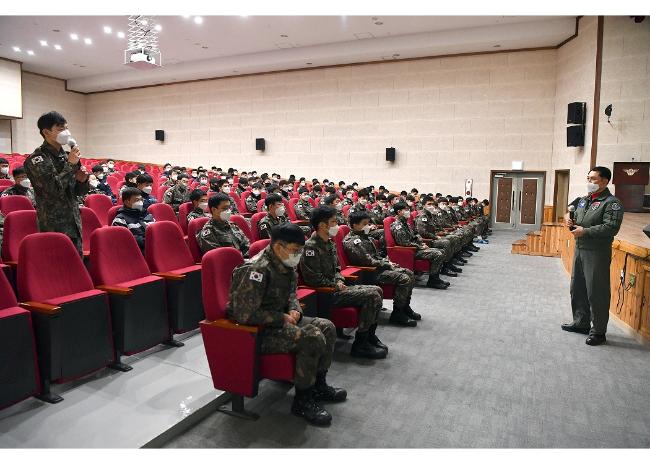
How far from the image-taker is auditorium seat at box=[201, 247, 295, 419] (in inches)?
83.1

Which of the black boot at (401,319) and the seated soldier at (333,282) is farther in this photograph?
the black boot at (401,319)

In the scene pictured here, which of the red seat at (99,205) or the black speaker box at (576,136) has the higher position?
the black speaker box at (576,136)


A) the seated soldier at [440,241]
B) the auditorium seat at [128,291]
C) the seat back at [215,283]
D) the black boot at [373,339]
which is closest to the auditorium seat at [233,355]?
the seat back at [215,283]

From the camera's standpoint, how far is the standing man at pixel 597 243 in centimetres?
333

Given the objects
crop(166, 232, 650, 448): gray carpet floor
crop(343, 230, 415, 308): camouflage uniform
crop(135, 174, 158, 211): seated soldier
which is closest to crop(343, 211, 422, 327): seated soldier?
crop(343, 230, 415, 308): camouflage uniform

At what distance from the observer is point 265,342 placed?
2164 mm

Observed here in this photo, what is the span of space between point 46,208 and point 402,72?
1113 centimetres

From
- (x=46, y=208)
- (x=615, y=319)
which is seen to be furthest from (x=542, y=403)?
(x=46, y=208)

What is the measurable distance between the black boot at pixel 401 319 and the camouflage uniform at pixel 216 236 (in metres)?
1.30

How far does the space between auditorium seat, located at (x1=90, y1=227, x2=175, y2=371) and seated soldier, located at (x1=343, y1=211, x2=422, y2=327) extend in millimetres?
1507

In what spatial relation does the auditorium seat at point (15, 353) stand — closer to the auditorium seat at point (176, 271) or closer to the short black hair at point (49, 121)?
the auditorium seat at point (176, 271)

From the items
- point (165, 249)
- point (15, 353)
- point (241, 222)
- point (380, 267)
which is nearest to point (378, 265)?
point (380, 267)

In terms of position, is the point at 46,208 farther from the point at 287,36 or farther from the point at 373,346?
the point at 287,36

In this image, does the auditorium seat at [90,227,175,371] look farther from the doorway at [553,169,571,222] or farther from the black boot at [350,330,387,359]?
the doorway at [553,169,571,222]
